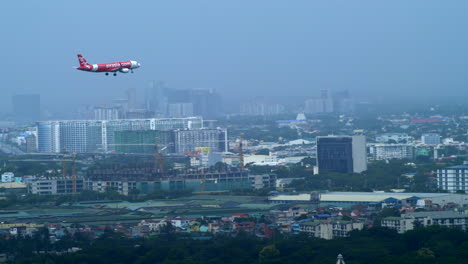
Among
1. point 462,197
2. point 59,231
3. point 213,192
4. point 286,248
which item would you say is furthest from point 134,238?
point 213,192

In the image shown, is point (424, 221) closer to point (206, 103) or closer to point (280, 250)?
point (280, 250)

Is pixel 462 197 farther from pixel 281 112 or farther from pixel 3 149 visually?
pixel 281 112

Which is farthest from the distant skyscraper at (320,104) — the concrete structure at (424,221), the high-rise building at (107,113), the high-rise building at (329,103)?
the concrete structure at (424,221)

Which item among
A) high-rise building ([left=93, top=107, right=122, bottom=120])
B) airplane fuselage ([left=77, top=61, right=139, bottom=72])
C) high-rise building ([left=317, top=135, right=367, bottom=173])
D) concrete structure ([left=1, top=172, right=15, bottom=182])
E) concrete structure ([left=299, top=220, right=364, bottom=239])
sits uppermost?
high-rise building ([left=93, top=107, right=122, bottom=120])

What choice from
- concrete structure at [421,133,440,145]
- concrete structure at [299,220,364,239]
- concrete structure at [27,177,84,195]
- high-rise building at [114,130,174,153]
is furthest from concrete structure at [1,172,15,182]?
concrete structure at [421,133,440,145]

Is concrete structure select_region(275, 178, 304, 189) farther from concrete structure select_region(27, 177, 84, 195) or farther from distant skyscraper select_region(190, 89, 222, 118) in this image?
distant skyscraper select_region(190, 89, 222, 118)

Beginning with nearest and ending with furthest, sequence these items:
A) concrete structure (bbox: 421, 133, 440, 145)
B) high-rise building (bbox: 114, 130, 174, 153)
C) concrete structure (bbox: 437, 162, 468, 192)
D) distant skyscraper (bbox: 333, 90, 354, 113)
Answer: concrete structure (bbox: 437, 162, 468, 192) < concrete structure (bbox: 421, 133, 440, 145) < high-rise building (bbox: 114, 130, 174, 153) < distant skyscraper (bbox: 333, 90, 354, 113)
